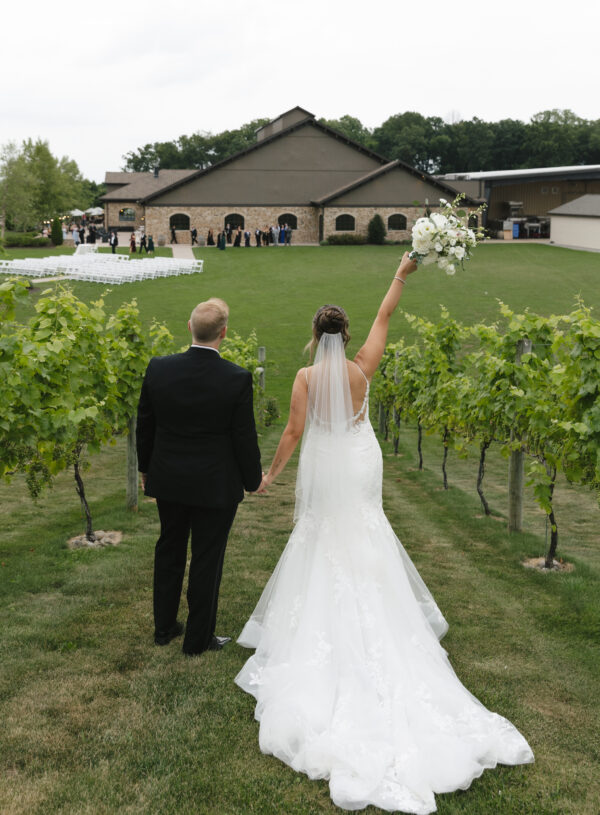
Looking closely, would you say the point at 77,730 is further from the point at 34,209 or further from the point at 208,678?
the point at 34,209

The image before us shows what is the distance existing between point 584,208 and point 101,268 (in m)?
29.3

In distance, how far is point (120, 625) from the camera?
4.57m

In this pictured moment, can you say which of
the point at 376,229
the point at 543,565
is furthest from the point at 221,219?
the point at 543,565

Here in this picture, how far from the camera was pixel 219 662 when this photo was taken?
161 inches

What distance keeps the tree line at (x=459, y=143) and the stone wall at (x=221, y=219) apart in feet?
123

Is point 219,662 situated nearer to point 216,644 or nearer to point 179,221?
point 216,644

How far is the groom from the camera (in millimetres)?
3938

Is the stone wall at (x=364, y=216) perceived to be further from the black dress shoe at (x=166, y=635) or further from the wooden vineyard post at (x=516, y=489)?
the black dress shoe at (x=166, y=635)

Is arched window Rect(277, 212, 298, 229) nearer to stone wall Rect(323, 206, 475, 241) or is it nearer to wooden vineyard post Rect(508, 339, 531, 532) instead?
stone wall Rect(323, 206, 475, 241)

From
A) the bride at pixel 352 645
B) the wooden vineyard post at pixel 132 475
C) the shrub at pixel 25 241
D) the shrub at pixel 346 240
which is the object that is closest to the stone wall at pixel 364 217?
the shrub at pixel 346 240

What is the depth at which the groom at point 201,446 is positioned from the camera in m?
Result: 3.94

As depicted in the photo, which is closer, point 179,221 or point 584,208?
point 584,208

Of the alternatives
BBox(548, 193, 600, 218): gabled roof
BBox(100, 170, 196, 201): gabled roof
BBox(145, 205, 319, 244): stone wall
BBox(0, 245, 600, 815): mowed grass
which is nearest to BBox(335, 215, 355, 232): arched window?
BBox(145, 205, 319, 244): stone wall

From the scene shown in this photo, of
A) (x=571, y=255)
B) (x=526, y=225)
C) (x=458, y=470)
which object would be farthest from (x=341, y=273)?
(x=526, y=225)
